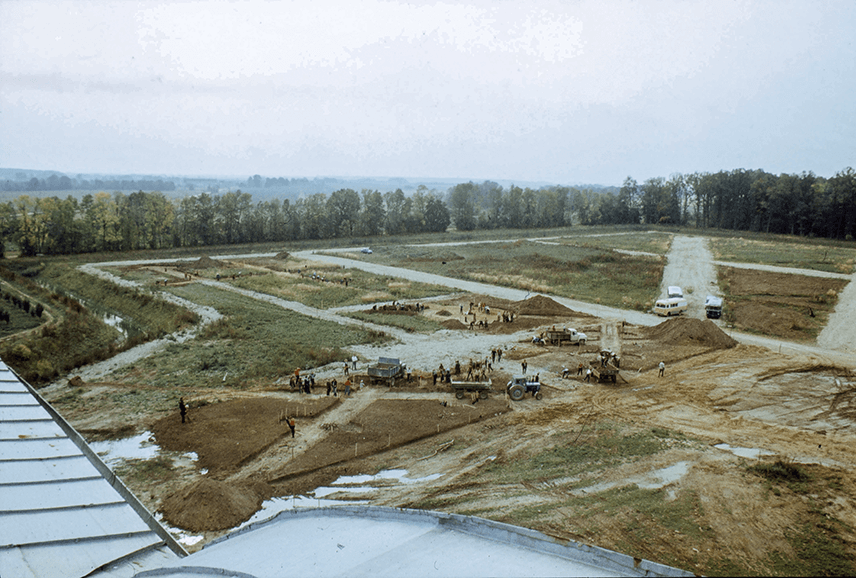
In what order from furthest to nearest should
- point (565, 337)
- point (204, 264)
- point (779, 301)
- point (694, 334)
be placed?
point (204, 264) → point (779, 301) → point (565, 337) → point (694, 334)

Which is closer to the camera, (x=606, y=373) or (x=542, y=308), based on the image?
(x=606, y=373)

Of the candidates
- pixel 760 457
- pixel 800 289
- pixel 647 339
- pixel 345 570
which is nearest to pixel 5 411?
pixel 345 570

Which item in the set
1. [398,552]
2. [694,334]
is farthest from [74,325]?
[694,334]

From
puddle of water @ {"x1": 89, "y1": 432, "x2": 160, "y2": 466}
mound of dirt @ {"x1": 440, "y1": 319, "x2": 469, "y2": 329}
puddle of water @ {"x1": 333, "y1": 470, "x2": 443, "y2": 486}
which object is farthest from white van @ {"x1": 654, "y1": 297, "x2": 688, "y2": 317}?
puddle of water @ {"x1": 89, "y1": 432, "x2": 160, "y2": 466}

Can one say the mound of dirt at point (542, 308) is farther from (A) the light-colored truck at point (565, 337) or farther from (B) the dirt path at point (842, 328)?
(B) the dirt path at point (842, 328)

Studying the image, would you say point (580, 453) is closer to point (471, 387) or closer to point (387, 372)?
point (471, 387)

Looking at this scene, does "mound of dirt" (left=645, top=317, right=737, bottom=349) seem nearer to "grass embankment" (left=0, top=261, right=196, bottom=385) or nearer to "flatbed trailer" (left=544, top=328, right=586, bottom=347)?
"flatbed trailer" (left=544, top=328, right=586, bottom=347)

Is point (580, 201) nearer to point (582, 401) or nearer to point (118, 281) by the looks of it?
point (118, 281)
